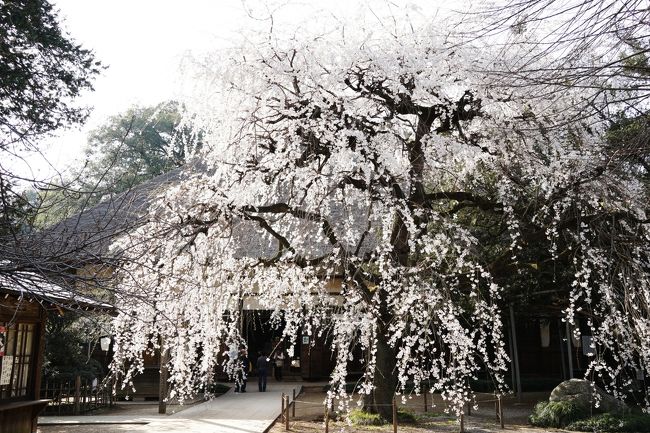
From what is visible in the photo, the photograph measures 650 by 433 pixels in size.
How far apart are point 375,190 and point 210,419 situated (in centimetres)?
548

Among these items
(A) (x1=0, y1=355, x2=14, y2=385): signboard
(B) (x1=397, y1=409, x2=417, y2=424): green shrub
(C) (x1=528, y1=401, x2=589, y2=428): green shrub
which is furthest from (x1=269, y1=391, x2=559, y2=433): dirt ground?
(A) (x1=0, y1=355, x2=14, y2=385): signboard

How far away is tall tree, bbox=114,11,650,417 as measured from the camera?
7570 mm

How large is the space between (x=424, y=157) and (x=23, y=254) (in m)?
5.69

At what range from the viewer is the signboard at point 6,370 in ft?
25.3

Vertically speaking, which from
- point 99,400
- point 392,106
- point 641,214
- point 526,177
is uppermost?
point 392,106

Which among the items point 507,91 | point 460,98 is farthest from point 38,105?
point 507,91

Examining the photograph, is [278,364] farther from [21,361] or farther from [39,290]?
[39,290]

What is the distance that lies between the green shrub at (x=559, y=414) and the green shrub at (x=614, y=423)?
179mm

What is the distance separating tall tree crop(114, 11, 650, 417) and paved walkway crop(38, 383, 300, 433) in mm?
1829

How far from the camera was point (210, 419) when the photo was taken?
10688 mm

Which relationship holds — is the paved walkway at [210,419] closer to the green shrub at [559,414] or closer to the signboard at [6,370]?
the signboard at [6,370]

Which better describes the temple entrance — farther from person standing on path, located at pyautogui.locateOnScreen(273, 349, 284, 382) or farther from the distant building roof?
the distant building roof

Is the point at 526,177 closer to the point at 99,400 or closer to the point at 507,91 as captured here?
the point at 507,91

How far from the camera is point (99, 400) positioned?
42.1ft
